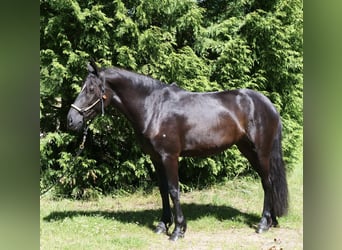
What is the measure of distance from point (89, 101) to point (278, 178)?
1.94 metres

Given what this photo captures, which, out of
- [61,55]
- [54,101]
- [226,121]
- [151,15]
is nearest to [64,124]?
[54,101]

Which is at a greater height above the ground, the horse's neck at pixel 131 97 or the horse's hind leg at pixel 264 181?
the horse's neck at pixel 131 97

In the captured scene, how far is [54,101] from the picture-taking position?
4.34m

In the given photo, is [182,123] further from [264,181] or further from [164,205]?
[264,181]

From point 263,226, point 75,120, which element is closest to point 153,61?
point 75,120

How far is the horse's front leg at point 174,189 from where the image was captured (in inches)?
127

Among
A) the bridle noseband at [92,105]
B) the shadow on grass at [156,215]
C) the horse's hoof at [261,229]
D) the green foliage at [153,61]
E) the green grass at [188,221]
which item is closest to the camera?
the bridle noseband at [92,105]

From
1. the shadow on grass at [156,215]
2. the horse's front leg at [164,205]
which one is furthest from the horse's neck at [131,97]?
the shadow on grass at [156,215]

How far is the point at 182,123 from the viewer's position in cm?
327

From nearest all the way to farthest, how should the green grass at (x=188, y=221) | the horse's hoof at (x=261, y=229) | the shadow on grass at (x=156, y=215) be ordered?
the green grass at (x=188, y=221) → the horse's hoof at (x=261, y=229) → the shadow on grass at (x=156, y=215)

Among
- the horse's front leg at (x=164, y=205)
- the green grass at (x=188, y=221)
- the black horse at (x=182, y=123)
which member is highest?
the black horse at (x=182, y=123)

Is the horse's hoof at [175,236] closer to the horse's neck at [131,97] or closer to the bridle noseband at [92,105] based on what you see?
the horse's neck at [131,97]
